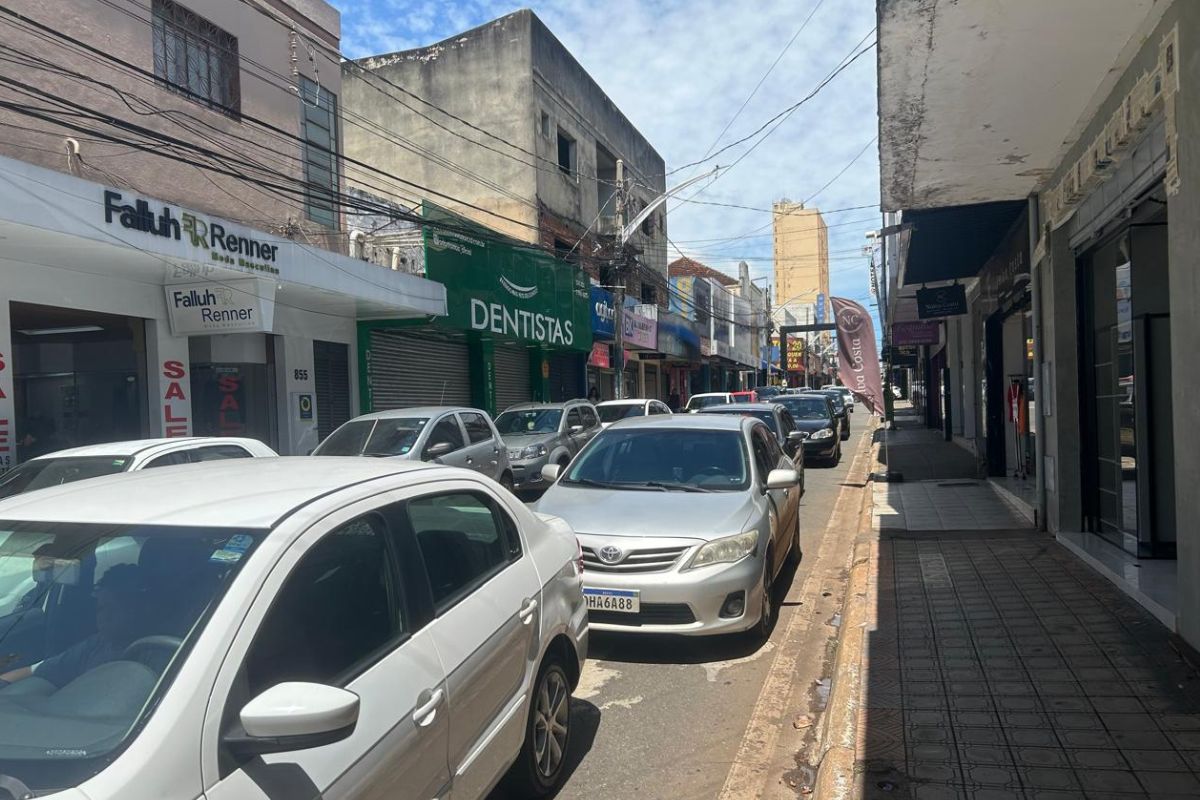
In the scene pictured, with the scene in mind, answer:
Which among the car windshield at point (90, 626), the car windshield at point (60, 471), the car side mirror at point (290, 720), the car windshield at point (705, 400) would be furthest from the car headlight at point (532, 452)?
the car side mirror at point (290, 720)

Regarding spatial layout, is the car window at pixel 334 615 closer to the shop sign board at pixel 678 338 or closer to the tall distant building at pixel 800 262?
the shop sign board at pixel 678 338

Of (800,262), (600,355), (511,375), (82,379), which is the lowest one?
(82,379)

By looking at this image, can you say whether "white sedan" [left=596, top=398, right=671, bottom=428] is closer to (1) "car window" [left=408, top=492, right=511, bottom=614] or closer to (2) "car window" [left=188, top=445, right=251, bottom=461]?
(2) "car window" [left=188, top=445, right=251, bottom=461]

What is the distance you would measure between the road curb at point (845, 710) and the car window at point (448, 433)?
5.95 metres

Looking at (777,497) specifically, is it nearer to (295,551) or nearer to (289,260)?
(295,551)

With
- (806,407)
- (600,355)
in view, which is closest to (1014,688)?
(806,407)

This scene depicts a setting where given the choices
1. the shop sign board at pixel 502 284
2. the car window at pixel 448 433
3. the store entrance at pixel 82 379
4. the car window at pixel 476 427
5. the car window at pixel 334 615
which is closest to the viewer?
the car window at pixel 334 615

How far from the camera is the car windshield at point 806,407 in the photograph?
1956 cm

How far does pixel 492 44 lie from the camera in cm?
2636

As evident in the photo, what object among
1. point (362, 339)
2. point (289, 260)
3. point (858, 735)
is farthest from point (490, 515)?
point (362, 339)

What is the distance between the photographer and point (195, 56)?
545 inches

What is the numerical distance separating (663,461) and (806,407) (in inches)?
538

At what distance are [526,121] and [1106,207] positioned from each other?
21344 millimetres

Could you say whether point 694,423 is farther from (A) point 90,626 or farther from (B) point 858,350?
(B) point 858,350
